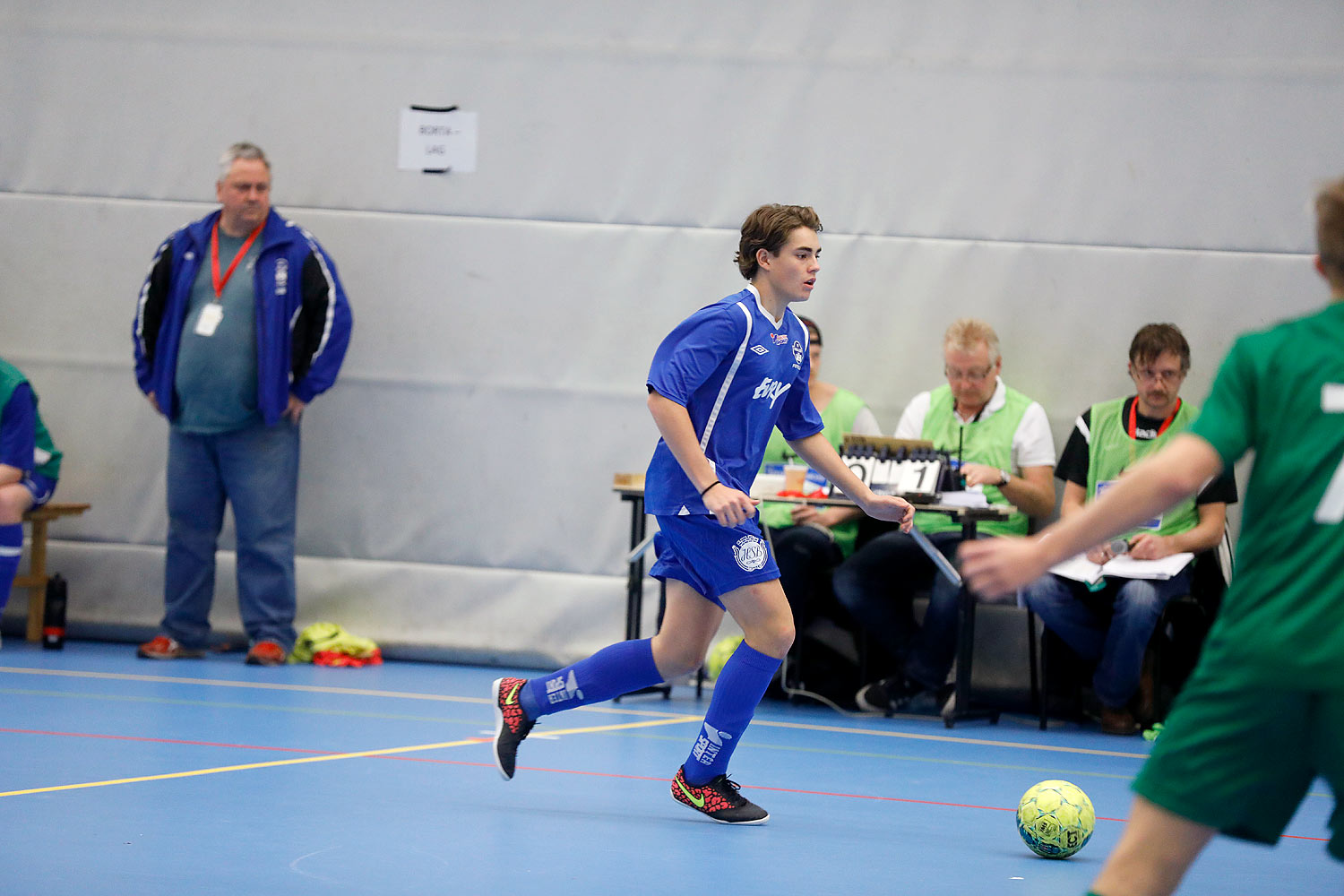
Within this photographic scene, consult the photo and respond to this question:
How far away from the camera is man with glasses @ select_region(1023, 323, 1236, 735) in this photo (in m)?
6.10

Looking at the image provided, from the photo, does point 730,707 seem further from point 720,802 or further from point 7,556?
point 7,556

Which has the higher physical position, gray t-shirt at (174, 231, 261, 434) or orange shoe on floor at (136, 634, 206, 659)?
gray t-shirt at (174, 231, 261, 434)

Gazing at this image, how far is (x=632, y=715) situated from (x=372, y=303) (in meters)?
2.99

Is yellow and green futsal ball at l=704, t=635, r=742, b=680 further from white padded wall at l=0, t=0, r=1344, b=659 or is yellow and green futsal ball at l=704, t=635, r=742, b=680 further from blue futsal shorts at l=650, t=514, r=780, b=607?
blue futsal shorts at l=650, t=514, r=780, b=607

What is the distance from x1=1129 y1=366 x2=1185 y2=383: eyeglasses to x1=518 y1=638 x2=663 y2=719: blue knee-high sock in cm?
324

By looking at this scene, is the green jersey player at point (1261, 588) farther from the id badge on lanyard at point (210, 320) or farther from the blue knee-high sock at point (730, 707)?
the id badge on lanyard at point (210, 320)

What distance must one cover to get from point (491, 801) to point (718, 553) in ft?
3.31

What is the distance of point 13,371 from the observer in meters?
5.82

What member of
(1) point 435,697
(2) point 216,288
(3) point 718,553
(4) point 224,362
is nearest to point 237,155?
(2) point 216,288

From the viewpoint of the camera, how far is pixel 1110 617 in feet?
20.8

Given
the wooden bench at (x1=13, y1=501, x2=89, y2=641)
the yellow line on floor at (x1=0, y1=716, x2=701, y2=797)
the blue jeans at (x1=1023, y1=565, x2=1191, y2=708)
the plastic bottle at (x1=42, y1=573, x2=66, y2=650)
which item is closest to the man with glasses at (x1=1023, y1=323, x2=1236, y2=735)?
the blue jeans at (x1=1023, y1=565, x2=1191, y2=708)

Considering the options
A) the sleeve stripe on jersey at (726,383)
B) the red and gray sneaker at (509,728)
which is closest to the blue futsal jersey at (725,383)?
the sleeve stripe on jersey at (726,383)

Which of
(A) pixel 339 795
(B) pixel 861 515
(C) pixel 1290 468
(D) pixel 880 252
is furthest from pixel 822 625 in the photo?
(C) pixel 1290 468

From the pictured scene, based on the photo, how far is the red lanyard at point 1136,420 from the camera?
638 cm
